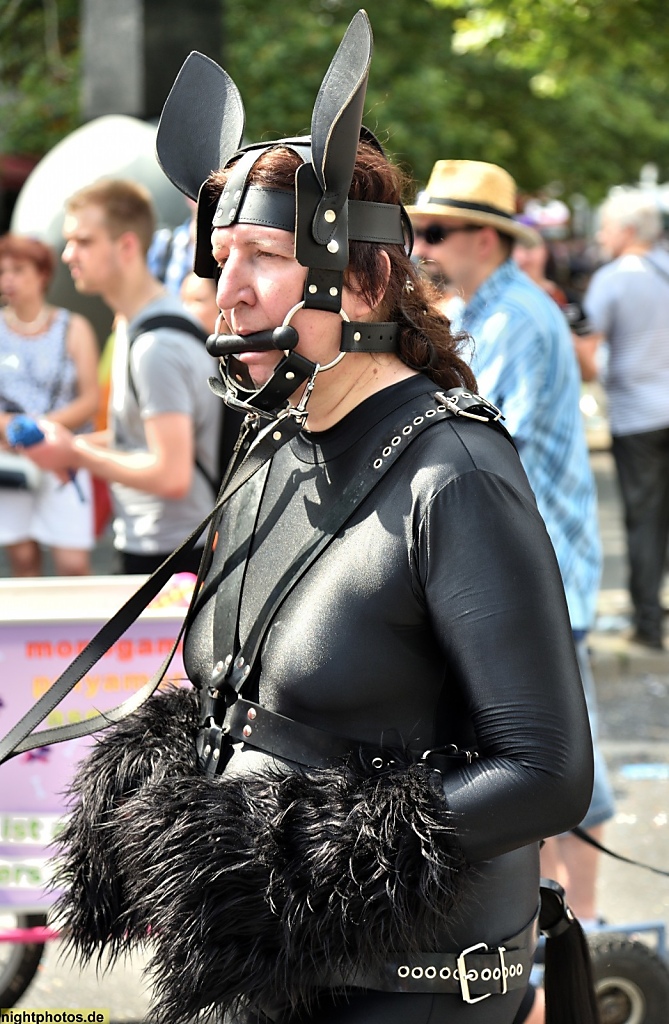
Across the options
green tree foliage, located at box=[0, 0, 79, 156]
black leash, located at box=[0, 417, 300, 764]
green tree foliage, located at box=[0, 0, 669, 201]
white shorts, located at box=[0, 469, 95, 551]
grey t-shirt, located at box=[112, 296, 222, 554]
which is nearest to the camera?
black leash, located at box=[0, 417, 300, 764]

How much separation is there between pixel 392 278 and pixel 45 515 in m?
4.30

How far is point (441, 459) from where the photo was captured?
69.3 inches

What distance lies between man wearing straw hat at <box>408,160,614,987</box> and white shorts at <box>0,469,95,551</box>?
2581mm

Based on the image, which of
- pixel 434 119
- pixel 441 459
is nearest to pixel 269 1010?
pixel 441 459

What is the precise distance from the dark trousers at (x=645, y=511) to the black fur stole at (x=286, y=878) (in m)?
5.55

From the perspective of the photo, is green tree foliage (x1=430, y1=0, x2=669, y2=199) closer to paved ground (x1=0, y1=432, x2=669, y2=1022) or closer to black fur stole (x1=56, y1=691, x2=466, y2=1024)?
paved ground (x1=0, y1=432, x2=669, y2=1022)

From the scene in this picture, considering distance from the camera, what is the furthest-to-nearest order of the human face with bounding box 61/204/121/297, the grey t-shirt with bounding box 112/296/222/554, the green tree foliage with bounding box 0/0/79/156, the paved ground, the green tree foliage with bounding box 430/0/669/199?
the green tree foliage with bounding box 0/0/79/156 → the green tree foliage with bounding box 430/0/669/199 → the human face with bounding box 61/204/121/297 → the grey t-shirt with bounding box 112/296/222/554 → the paved ground

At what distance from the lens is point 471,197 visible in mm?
4035

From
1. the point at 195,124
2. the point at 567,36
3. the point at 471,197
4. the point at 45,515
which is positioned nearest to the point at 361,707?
the point at 195,124

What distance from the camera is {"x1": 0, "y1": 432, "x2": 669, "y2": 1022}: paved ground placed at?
12.2 ft

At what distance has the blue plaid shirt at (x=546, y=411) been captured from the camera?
3732mm

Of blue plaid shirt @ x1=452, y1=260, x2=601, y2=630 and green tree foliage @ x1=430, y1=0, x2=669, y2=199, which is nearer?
blue plaid shirt @ x1=452, y1=260, x2=601, y2=630

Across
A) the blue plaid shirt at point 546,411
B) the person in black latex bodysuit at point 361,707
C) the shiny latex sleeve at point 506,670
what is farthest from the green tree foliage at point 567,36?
the shiny latex sleeve at point 506,670

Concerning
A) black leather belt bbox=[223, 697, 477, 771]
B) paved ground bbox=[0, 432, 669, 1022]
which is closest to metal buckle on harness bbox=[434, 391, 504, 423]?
black leather belt bbox=[223, 697, 477, 771]
